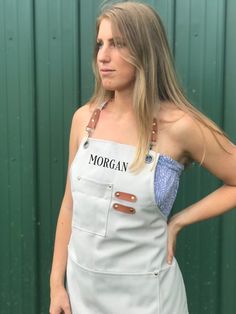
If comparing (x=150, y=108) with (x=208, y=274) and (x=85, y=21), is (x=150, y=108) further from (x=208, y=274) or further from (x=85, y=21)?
(x=208, y=274)

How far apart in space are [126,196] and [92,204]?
0.12 meters

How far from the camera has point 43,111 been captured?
96.8 inches

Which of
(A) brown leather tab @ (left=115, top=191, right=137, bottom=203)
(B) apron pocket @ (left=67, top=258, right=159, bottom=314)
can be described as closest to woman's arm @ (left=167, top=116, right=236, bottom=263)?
(B) apron pocket @ (left=67, top=258, right=159, bottom=314)

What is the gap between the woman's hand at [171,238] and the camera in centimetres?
178

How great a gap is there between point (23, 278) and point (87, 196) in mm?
1011

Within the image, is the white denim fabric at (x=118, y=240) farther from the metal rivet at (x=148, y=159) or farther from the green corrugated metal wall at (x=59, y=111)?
the green corrugated metal wall at (x=59, y=111)

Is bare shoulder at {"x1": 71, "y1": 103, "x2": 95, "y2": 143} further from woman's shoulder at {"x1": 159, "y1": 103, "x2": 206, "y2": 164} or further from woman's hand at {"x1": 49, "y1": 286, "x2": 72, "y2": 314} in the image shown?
woman's hand at {"x1": 49, "y1": 286, "x2": 72, "y2": 314}

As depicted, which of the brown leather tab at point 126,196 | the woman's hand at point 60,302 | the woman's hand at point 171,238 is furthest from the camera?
the woman's hand at point 60,302

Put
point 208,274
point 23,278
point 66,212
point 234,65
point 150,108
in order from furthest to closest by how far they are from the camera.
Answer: point 23,278
point 208,274
point 234,65
point 66,212
point 150,108

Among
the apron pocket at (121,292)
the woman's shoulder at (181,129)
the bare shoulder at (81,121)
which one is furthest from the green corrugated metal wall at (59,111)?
the apron pocket at (121,292)

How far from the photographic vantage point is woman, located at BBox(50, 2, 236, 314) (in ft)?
5.57

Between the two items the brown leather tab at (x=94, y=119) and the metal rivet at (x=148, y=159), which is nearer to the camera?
the metal rivet at (x=148, y=159)

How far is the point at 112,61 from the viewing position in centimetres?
173

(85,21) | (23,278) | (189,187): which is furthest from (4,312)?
(85,21)
